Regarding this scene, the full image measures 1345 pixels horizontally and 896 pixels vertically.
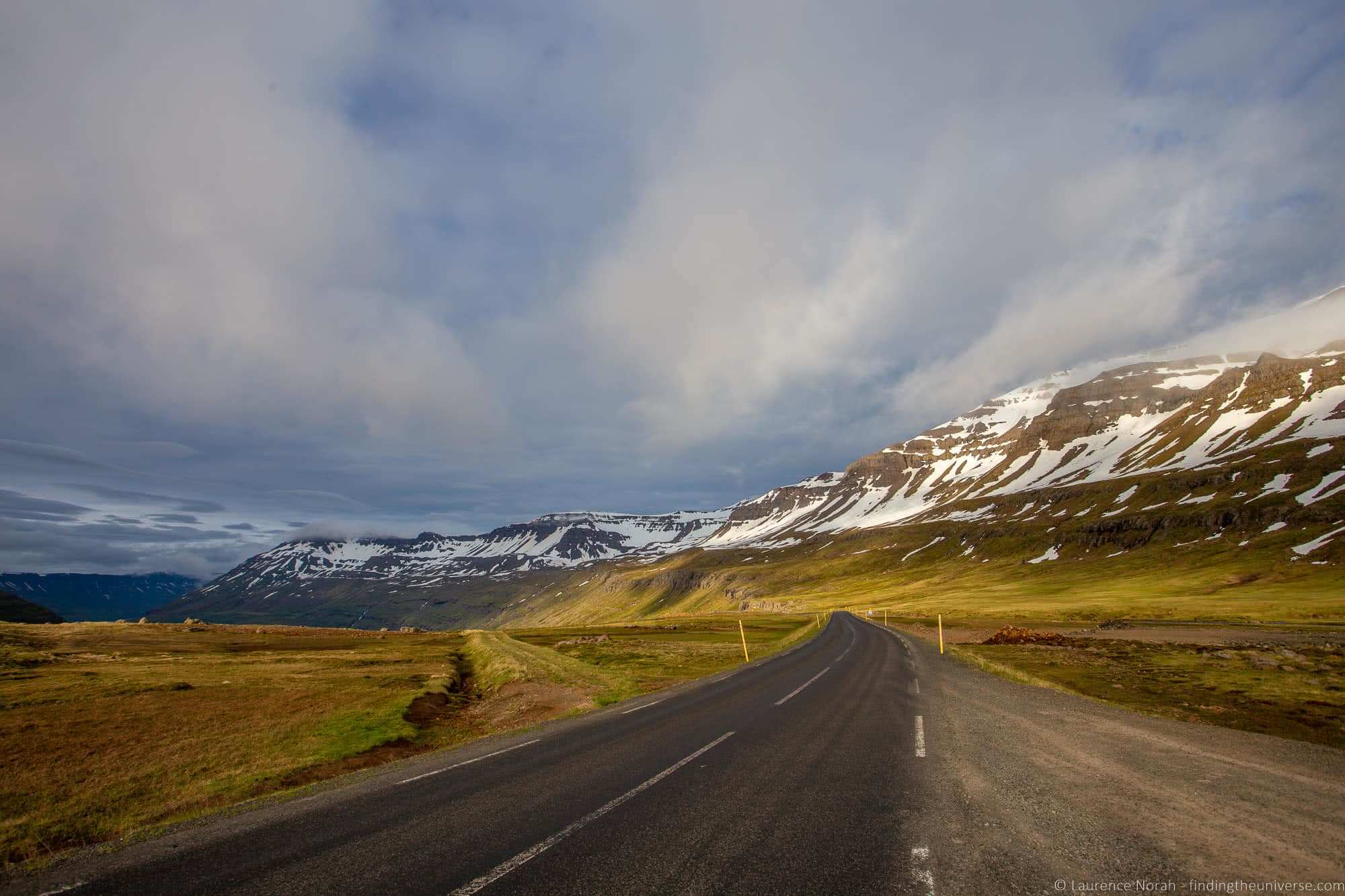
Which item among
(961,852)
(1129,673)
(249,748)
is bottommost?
(1129,673)

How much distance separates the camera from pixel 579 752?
1562cm

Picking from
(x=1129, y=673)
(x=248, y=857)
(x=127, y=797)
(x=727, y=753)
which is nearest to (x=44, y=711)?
(x=127, y=797)

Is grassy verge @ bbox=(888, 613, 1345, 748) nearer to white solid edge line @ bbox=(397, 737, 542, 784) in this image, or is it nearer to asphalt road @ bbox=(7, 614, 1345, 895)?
asphalt road @ bbox=(7, 614, 1345, 895)

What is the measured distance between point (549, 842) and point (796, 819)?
13.2ft

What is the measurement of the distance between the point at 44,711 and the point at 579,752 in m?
23.9

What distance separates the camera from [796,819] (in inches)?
379

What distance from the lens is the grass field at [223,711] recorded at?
14148mm

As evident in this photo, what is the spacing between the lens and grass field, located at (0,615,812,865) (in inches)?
557

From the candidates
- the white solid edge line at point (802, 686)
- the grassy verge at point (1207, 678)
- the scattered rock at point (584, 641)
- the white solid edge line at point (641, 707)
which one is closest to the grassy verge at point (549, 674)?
the white solid edge line at point (641, 707)

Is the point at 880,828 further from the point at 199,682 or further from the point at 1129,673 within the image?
the point at 199,682

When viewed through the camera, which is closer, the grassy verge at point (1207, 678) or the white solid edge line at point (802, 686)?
the grassy verge at point (1207, 678)

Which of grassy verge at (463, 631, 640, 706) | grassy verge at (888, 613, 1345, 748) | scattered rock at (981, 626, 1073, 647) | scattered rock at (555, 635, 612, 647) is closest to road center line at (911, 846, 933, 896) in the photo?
grassy verge at (888, 613, 1345, 748)

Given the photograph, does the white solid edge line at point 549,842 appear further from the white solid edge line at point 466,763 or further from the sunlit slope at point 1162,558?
the sunlit slope at point 1162,558

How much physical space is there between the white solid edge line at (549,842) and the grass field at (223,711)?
9359 mm
